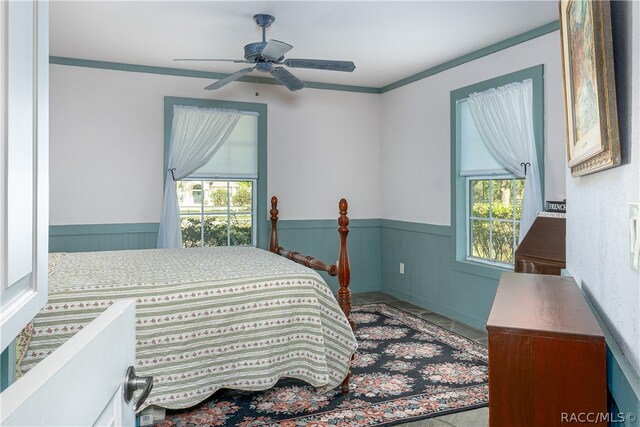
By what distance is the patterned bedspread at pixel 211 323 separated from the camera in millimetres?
2428

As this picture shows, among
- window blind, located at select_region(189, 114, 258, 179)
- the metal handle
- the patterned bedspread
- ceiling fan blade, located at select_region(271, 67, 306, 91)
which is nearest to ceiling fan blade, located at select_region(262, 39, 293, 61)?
ceiling fan blade, located at select_region(271, 67, 306, 91)

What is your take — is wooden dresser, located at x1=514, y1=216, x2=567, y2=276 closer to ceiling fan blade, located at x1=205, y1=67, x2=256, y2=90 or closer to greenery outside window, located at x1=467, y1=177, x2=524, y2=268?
greenery outside window, located at x1=467, y1=177, x2=524, y2=268

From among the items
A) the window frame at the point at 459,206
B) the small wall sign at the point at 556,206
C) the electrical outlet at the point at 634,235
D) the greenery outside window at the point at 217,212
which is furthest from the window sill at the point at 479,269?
the electrical outlet at the point at 634,235

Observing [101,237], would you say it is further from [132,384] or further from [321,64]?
[132,384]

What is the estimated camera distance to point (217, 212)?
5273mm

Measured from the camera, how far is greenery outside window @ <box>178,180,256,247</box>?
5141 mm

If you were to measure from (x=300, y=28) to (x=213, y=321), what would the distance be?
7.78 feet

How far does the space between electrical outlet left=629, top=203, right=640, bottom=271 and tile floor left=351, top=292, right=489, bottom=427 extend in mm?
1938

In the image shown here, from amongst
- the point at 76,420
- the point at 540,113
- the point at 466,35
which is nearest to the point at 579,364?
the point at 76,420

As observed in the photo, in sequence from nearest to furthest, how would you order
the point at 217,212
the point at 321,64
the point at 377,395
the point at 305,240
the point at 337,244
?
the point at 377,395, the point at 321,64, the point at 217,212, the point at 305,240, the point at 337,244

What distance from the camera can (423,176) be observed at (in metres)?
5.18

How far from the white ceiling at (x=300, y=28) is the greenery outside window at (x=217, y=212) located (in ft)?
4.23

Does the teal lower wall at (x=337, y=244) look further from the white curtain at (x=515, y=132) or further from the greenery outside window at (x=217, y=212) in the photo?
the white curtain at (x=515, y=132)

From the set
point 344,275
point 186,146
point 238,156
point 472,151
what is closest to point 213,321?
point 344,275
